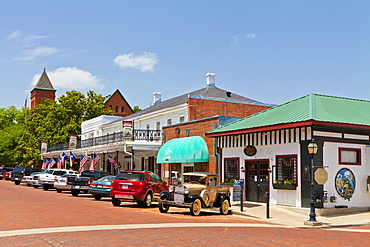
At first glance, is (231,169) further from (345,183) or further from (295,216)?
(345,183)

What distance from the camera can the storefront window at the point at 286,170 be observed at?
19.5m

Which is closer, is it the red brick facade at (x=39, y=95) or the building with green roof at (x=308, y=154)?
the building with green roof at (x=308, y=154)

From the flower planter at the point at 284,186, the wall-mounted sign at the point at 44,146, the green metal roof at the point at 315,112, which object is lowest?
the flower planter at the point at 284,186

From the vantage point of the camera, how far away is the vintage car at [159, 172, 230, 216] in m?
16.9

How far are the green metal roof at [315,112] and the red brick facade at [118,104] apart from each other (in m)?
65.8

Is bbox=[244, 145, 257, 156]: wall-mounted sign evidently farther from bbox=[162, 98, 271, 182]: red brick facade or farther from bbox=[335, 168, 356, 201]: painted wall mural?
bbox=[162, 98, 271, 182]: red brick facade

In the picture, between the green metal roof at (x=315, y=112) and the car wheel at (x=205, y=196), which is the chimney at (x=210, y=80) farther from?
the car wheel at (x=205, y=196)

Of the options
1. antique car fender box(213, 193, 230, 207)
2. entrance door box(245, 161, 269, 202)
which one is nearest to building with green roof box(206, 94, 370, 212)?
entrance door box(245, 161, 269, 202)

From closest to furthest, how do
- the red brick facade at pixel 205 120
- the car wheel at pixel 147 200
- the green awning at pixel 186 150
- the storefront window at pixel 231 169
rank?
the car wheel at pixel 147 200 → the storefront window at pixel 231 169 → the green awning at pixel 186 150 → the red brick facade at pixel 205 120

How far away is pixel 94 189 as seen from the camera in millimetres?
23891

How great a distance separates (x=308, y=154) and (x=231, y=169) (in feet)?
19.2

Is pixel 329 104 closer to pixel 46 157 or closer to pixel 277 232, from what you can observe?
pixel 277 232

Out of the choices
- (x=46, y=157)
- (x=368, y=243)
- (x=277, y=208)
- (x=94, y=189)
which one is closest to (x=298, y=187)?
(x=277, y=208)

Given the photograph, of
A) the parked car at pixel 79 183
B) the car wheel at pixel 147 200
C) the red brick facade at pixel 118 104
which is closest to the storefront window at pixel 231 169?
the car wheel at pixel 147 200
